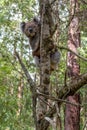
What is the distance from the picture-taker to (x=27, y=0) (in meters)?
8.90

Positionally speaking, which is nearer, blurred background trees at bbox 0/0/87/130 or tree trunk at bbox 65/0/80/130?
blurred background trees at bbox 0/0/87/130

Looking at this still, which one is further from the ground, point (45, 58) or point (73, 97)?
point (45, 58)

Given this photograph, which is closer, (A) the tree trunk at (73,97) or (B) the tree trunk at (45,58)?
(B) the tree trunk at (45,58)

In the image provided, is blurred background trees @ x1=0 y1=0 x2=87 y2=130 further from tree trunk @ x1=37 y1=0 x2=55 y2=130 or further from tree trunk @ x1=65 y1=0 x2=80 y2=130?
tree trunk @ x1=37 y1=0 x2=55 y2=130

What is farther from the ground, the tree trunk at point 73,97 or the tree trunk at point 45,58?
the tree trunk at point 45,58

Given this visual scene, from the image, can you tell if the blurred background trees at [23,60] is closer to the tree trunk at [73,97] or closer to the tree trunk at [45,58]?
the tree trunk at [73,97]

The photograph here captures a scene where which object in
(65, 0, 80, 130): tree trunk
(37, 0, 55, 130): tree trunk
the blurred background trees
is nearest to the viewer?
(37, 0, 55, 130): tree trunk

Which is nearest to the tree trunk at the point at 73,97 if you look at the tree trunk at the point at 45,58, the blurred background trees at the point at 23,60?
the blurred background trees at the point at 23,60

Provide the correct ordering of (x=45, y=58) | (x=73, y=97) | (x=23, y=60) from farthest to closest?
(x=23, y=60) → (x=73, y=97) → (x=45, y=58)

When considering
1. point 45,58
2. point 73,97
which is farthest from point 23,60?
point 45,58

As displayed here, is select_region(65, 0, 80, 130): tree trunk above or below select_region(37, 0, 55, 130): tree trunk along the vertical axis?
below

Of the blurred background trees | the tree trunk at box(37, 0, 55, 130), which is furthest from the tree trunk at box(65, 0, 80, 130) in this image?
the tree trunk at box(37, 0, 55, 130)

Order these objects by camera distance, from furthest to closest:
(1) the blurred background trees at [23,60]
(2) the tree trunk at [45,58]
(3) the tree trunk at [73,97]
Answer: (3) the tree trunk at [73,97] < (1) the blurred background trees at [23,60] < (2) the tree trunk at [45,58]

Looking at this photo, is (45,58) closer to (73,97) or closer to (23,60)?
(73,97)
